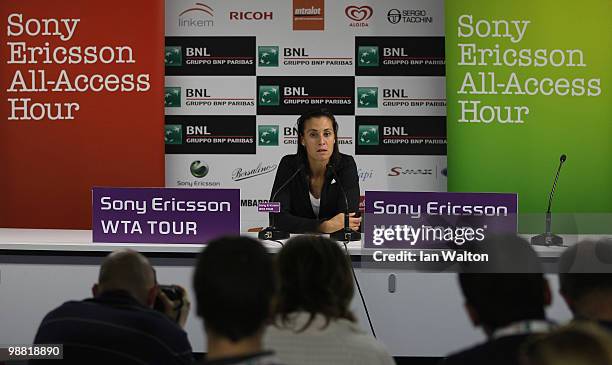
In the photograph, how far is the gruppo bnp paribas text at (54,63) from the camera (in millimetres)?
5816

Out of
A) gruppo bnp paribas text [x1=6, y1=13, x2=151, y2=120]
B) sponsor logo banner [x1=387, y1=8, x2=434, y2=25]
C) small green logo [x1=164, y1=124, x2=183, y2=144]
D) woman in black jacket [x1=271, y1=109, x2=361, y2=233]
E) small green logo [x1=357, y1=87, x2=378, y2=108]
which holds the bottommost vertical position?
woman in black jacket [x1=271, y1=109, x2=361, y2=233]

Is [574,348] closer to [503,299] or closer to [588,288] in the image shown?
[503,299]

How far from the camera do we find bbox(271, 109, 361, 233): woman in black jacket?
4.23 meters

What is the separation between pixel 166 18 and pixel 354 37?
4.71 feet

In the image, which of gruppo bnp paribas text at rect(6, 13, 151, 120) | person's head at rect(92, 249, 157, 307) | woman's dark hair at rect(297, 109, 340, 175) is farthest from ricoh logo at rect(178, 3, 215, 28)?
person's head at rect(92, 249, 157, 307)

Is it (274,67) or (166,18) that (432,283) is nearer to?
(274,67)

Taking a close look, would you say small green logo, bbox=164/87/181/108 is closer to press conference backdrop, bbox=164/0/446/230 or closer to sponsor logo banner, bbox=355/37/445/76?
press conference backdrop, bbox=164/0/446/230

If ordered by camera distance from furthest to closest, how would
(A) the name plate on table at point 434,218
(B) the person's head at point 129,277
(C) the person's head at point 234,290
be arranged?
1. (A) the name plate on table at point 434,218
2. (B) the person's head at point 129,277
3. (C) the person's head at point 234,290

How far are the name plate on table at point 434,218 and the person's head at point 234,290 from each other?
2.08 m

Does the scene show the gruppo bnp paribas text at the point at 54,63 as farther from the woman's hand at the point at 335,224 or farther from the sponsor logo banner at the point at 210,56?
the woman's hand at the point at 335,224

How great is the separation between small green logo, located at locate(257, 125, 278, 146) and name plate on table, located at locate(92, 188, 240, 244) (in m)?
2.41

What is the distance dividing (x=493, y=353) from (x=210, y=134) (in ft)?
15.6

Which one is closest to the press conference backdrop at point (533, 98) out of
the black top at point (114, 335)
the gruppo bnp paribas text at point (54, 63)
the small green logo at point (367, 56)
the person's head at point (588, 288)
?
the small green logo at point (367, 56)

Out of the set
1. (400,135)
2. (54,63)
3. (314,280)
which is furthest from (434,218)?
(54,63)
